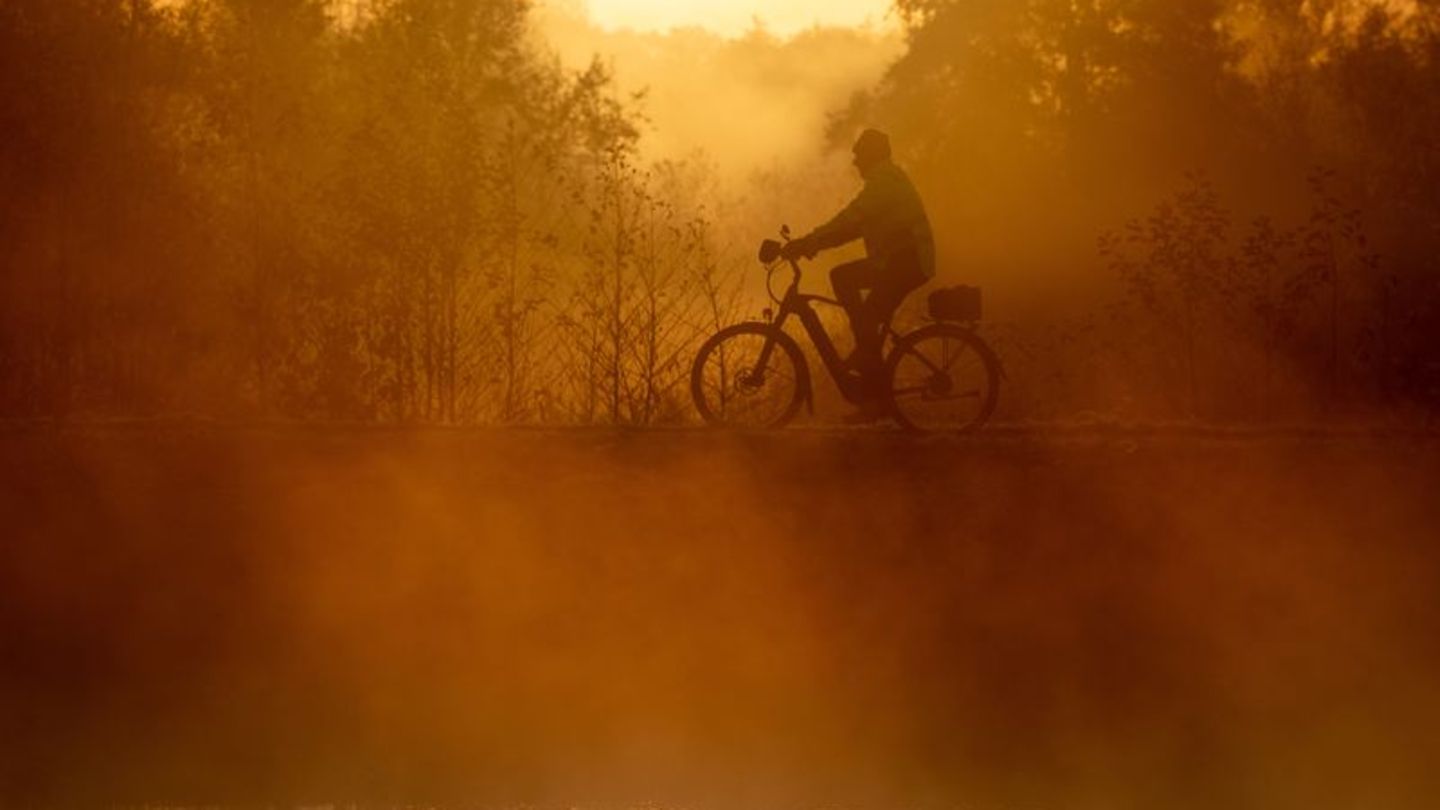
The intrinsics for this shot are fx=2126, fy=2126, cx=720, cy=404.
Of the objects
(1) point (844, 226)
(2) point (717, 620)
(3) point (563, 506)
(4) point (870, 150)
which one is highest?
(4) point (870, 150)

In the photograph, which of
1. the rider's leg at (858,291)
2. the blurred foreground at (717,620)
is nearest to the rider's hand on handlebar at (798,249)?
the rider's leg at (858,291)

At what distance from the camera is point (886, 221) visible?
Result: 13047 mm

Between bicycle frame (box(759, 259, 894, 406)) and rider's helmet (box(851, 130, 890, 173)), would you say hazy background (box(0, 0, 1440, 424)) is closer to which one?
bicycle frame (box(759, 259, 894, 406))

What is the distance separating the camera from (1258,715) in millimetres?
10297

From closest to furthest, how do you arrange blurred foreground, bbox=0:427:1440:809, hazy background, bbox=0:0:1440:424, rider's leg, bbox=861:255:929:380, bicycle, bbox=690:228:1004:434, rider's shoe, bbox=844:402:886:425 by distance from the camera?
blurred foreground, bbox=0:427:1440:809
rider's leg, bbox=861:255:929:380
bicycle, bbox=690:228:1004:434
rider's shoe, bbox=844:402:886:425
hazy background, bbox=0:0:1440:424

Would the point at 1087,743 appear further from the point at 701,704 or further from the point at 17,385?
the point at 17,385

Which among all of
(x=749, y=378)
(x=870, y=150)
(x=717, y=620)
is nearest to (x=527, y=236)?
(x=749, y=378)

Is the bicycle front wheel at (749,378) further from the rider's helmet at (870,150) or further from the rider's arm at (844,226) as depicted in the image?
the rider's helmet at (870,150)

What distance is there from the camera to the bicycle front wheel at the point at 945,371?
534 inches

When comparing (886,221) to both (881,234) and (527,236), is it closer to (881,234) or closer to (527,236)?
(881,234)

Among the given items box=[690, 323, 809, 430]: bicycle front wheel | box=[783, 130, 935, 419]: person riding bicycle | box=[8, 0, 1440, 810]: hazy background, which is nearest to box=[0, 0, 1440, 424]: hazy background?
box=[8, 0, 1440, 810]: hazy background

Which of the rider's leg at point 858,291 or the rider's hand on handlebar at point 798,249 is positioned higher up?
the rider's hand on handlebar at point 798,249

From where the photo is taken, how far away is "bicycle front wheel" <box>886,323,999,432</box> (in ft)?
44.5

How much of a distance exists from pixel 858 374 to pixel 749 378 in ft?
2.39
